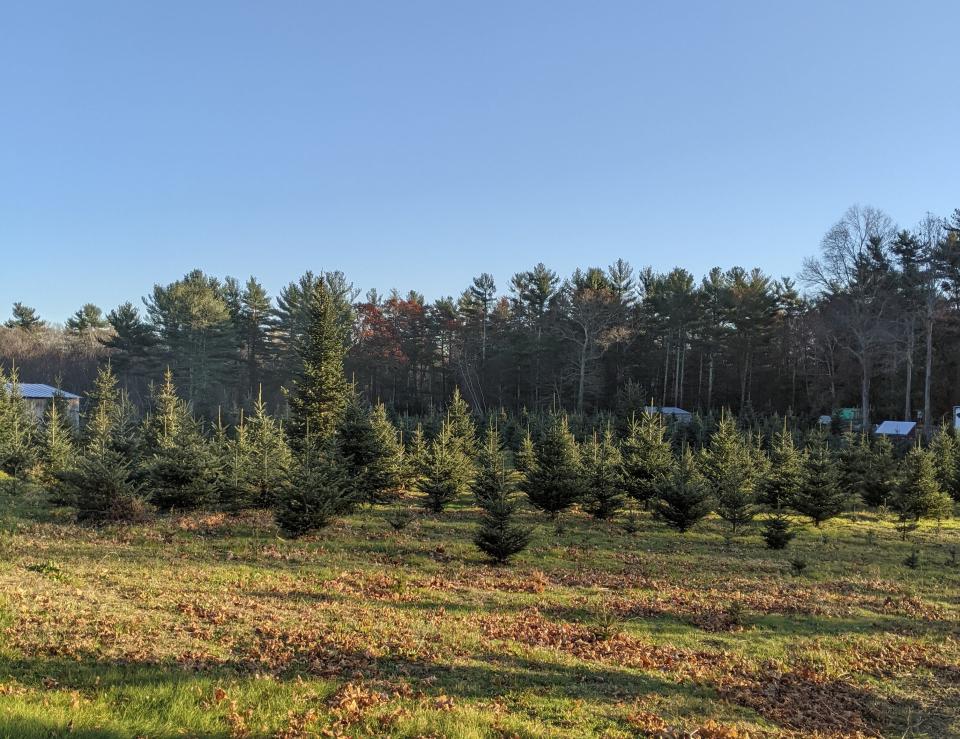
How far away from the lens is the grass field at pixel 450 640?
6570 mm

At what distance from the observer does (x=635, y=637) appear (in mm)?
10242

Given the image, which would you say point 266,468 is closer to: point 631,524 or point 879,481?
point 631,524

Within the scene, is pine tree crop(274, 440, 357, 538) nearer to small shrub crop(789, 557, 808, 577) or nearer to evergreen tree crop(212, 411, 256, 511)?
evergreen tree crop(212, 411, 256, 511)

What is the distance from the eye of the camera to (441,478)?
77.2 ft

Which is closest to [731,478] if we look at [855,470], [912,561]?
[912,561]

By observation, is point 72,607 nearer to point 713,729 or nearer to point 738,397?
point 713,729

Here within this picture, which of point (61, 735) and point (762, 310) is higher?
point (762, 310)

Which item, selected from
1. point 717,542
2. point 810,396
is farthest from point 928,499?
point 810,396

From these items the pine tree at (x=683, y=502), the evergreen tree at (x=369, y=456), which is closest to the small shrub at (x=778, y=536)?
the pine tree at (x=683, y=502)

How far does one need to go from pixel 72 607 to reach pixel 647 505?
19.0 metres

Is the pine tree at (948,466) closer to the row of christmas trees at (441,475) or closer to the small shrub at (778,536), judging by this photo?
the row of christmas trees at (441,475)

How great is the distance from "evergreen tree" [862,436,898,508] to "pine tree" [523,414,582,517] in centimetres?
1469

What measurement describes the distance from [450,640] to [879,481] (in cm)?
2548

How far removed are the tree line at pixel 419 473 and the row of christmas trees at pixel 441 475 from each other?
0.20 feet
